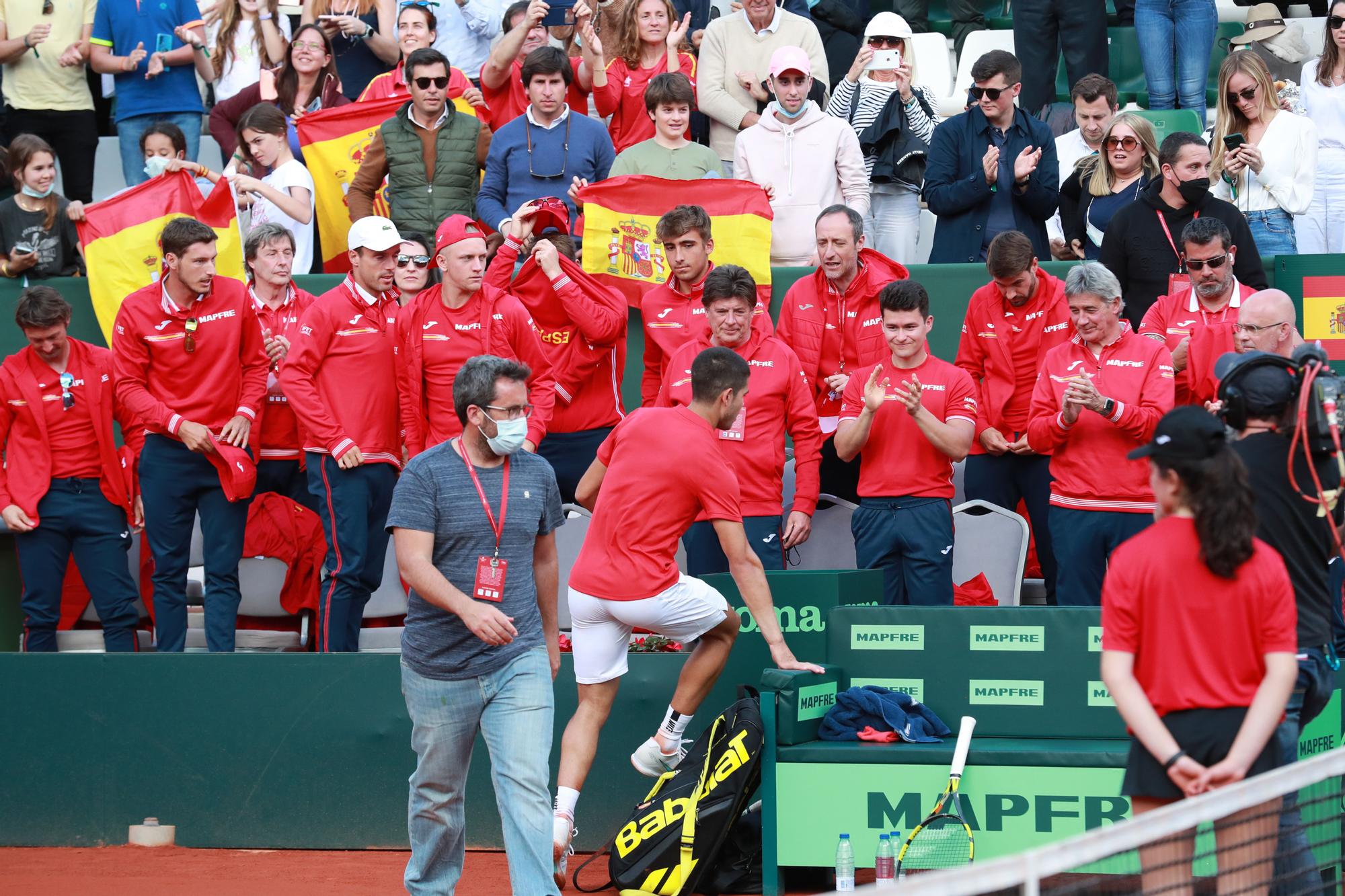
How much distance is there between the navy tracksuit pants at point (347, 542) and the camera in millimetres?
8820

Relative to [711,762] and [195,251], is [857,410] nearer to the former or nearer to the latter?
[711,762]

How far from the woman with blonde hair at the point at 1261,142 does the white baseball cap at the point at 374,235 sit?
5.00 m

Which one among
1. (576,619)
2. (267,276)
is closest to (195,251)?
(267,276)

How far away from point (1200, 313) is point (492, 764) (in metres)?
4.79

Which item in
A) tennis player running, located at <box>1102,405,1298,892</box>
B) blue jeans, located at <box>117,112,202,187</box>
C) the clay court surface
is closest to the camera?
tennis player running, located at <box>1102,405,1298,892</box>

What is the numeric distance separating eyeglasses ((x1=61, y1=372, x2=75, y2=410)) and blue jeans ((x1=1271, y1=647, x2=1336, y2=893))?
6.81 m

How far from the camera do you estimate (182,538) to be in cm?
897

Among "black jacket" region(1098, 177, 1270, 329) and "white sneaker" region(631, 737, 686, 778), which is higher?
"black jacket" region(1098, 177, 1270, 329)

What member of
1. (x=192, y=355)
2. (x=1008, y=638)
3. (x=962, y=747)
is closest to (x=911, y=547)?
(x=1008, y=638)

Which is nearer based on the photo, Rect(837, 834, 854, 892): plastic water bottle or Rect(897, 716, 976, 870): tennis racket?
Rect(897, 716, 976, 870): tennis racket

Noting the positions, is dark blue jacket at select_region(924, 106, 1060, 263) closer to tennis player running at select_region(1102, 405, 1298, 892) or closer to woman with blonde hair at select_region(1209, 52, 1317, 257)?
woman with blonde hair at select_region(1209, 52, 1317, 257)

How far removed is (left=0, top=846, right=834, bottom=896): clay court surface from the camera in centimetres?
738

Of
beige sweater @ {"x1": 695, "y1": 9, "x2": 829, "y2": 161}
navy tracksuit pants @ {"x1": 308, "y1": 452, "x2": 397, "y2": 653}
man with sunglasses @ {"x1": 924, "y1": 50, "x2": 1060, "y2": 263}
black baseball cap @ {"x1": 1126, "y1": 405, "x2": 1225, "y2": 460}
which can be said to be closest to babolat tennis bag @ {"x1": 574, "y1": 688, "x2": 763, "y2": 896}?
navy tracksuit pants @ {"x1": 308, "y1": 452, "x2": 397, "y2": 653}

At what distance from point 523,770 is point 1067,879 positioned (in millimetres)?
1975
